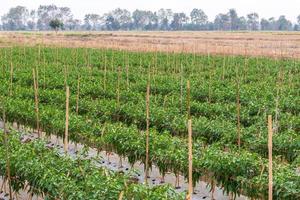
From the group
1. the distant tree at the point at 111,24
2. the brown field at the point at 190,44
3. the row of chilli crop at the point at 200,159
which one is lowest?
the row of chilli crop at the point at 200,159

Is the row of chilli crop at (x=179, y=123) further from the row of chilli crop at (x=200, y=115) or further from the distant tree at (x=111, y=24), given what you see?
the distant tree at (x=111, y=24)

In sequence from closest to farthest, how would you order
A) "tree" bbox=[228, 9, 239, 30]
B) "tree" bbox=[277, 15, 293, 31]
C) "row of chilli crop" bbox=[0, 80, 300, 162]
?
"row of chilli crop" bbox=[0, 80, 300, 162], "tree" bbox=[228, 9, 239, 30], "tree" bbox=[277, 15, 293, 31]

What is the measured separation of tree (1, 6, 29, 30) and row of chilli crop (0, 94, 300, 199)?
154282mm

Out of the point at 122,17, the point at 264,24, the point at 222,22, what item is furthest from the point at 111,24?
the point at 264,24

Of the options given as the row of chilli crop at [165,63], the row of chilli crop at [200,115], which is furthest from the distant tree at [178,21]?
the row of chilli crop at [200,115]

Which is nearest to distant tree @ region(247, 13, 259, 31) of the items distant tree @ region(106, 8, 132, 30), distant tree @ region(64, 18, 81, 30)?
distant tree @ region(106, 8, 132, 30)

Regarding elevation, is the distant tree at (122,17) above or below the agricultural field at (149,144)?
above

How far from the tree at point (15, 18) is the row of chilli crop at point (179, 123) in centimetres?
15080

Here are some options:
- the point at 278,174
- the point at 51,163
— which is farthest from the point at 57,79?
the point at 278,174

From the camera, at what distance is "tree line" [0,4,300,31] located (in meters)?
147

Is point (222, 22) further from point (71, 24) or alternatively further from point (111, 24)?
point (71, 24)

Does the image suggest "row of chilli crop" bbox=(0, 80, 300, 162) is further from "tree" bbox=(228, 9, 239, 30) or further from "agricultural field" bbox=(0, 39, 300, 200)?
"tree" bbox=(228, 9, 239, 30)

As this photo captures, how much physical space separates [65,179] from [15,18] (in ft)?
529

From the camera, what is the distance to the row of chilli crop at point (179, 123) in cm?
798
